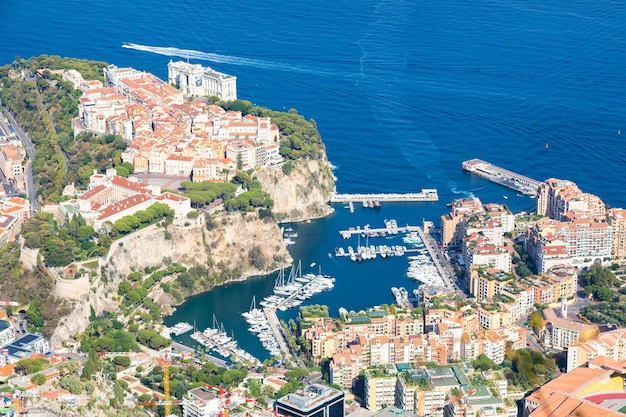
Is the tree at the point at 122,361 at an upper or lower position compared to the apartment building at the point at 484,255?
lower

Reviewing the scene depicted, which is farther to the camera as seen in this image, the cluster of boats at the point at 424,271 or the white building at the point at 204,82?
the white building at the point at 204,82

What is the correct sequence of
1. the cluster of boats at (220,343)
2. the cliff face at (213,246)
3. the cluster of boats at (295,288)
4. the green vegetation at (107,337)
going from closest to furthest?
the green vegetation at (107,337) < the cluster of boats at (220,343) < the cluster of boats at (295,288) < the cliff face at (213,246)

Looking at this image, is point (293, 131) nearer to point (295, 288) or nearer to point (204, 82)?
point (204, 82)

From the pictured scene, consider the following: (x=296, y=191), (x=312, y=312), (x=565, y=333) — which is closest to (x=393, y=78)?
(x=296, y=191)

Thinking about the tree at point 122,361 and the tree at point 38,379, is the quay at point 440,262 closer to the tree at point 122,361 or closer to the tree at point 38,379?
the tree at point 122,361

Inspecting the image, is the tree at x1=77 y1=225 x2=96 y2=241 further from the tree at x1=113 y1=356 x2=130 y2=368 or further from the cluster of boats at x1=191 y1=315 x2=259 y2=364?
the tree at x1=113 y1=356 x2=130 y2=368

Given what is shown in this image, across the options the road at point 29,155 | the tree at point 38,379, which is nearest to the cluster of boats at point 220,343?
the tree at point 38,379
